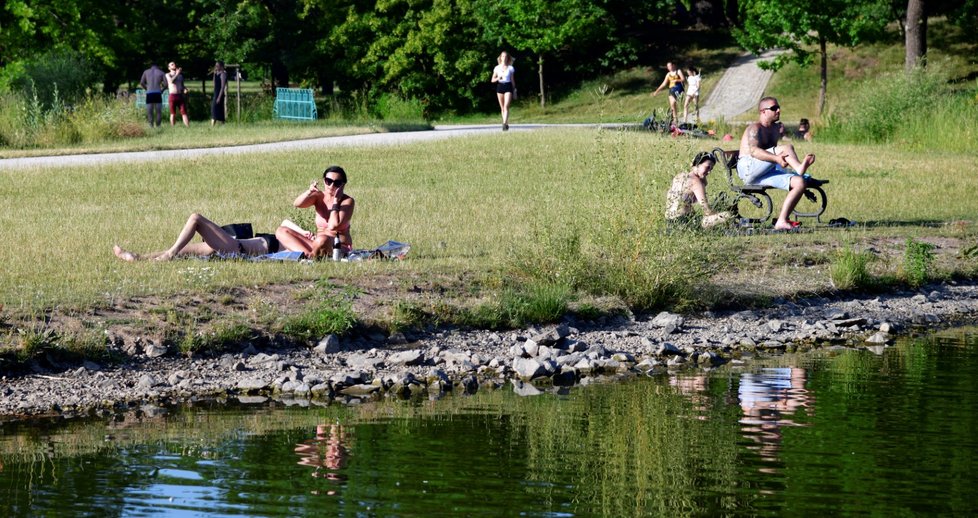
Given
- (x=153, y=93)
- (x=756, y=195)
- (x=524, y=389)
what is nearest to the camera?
(x=524, y=389)

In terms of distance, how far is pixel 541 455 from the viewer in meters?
8.09

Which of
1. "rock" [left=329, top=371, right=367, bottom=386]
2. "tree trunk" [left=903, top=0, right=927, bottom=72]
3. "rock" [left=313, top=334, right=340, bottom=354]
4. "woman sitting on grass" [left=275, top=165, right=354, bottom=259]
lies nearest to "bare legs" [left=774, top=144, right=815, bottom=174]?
"woman sitting on grass" [left=275, top=165, right=354, bottom=259]

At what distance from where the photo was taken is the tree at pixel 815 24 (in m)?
41.7

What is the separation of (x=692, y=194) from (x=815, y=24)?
28319mm

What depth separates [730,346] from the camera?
39.2ft

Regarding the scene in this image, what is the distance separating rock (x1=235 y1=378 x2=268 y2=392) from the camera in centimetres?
989

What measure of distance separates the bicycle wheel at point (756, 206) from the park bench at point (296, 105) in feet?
73.1

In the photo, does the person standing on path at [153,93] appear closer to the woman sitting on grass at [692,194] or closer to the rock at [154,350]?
the woman sitting on grass at [692,194]

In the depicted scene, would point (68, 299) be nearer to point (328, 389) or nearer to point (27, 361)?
point (27, 361)

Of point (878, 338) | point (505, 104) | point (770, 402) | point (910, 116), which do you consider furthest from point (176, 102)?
point (770, 402)

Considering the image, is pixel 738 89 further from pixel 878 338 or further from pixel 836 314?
pixel 878 338

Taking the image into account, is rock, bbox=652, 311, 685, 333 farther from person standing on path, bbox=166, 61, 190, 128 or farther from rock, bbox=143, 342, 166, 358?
person standing on path, bbox=166, 61, 190, 128

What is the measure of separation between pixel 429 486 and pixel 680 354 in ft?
14.9

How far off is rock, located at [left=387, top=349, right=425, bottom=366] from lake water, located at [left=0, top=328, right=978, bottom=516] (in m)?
0.86
